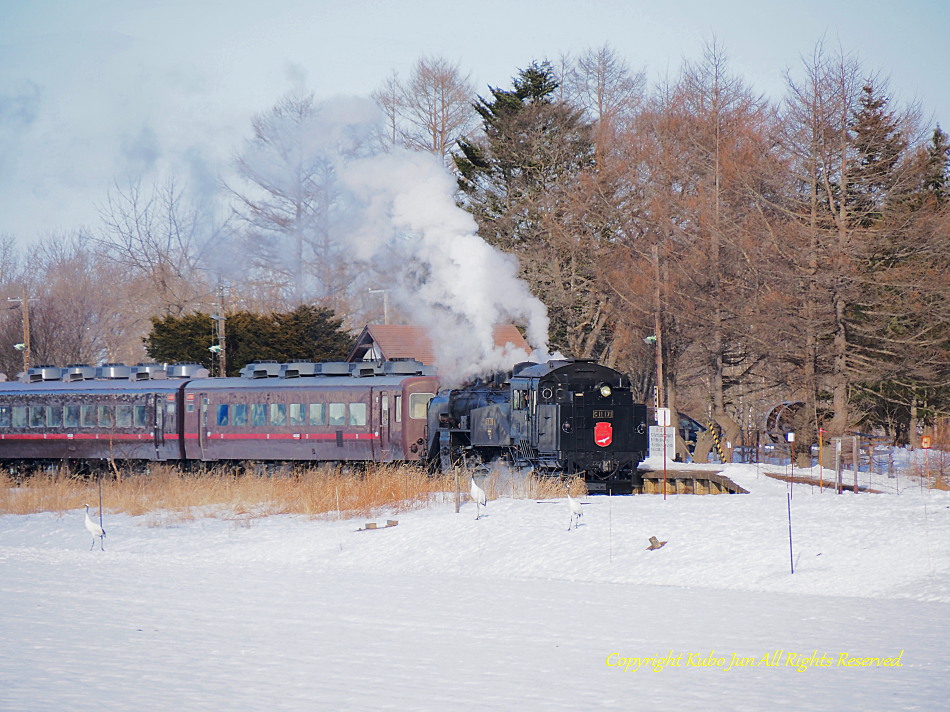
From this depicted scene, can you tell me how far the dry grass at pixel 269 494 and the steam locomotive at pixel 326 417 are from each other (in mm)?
1151

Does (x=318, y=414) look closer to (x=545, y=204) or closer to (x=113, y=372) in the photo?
(x=113, y=372)

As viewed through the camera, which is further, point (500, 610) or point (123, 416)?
point (123, 416)

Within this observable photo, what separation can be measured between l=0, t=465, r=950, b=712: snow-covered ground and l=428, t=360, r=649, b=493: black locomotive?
3.31m

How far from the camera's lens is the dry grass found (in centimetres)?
2234

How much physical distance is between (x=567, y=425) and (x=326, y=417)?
8.68 metres

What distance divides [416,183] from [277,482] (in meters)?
11.5

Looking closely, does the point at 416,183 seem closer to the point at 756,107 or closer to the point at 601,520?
the point at 756,107

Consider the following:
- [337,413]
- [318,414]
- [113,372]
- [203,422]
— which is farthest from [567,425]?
[113,372]

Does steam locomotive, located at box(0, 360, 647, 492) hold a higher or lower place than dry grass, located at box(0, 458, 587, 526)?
higher

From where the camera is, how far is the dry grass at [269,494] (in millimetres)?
22344

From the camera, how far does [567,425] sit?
24.4 metres

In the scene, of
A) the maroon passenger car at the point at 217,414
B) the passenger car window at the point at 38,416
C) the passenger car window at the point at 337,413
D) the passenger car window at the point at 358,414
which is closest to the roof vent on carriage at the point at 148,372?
the maroon passenger car at the point at 217,414

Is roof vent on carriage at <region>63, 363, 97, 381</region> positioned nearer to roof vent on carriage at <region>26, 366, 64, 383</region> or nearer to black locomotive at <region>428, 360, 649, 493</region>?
roof vent on carriage at <region>26, 366, 64, 383</region>

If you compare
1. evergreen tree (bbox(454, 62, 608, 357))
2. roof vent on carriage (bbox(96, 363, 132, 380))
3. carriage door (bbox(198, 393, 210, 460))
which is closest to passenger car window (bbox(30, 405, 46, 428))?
roof vent on carriage (bbox(96, 363, 132, 380))
